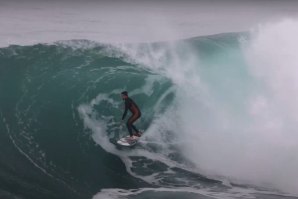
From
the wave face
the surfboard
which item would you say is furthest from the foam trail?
the surfboard

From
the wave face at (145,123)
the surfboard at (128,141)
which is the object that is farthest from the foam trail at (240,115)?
the surfboard at (128,141)

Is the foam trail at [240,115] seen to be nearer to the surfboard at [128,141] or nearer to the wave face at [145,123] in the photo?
the wave face at [145,123]

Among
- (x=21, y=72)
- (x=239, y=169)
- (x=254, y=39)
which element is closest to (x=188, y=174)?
(x=239, y=169)

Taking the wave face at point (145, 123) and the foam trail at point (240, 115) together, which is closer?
the wave face at point (145, 123)

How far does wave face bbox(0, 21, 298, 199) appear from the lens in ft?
29.9

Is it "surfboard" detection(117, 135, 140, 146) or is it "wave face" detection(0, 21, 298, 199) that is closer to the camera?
"wave face" detection(0, 21, 298, 199)

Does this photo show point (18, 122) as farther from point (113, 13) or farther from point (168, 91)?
point (113, 13)

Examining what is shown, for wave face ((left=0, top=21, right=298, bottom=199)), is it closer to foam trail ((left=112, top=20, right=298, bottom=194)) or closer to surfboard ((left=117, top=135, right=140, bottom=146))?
foam trail ((left=112, top=20, right=298, bottom=194))

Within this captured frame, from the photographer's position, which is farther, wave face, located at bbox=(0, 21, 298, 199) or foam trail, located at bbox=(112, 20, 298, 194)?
foam trail, located at bbox=(112, 20, 298, 194)

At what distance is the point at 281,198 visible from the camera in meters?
8.65

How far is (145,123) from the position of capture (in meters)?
11.5

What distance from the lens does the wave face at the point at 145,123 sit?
912cm

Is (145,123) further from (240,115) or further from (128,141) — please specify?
(240,115)

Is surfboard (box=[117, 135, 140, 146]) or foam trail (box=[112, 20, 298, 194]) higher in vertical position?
foam trail (box=[112, 20, 298, 194])
